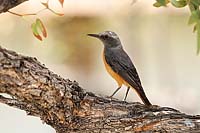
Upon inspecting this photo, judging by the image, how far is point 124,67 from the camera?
199 cm

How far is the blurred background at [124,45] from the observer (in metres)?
3.37

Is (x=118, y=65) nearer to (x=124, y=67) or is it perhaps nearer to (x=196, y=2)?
(x=124, y=67)

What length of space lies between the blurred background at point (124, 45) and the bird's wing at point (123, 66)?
115 centimetres

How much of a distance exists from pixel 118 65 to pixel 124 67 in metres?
0.05

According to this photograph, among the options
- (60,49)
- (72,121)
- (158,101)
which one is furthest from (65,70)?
(72,121)

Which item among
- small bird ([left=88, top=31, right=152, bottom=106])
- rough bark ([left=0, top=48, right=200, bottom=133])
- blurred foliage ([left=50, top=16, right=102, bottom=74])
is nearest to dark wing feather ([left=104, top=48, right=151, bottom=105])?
small bird ([left=88, top=31, right=152, bottom=106])

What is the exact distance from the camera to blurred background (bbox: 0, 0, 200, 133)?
11.1 ft

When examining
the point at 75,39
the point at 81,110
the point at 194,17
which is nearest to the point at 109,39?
the point at 81,110

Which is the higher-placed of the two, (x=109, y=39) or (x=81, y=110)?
(x=109, y=39)

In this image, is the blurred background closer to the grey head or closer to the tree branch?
the grey head

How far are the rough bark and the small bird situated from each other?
0.30m

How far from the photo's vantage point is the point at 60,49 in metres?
3.29

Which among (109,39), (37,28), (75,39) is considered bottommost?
(37,28)

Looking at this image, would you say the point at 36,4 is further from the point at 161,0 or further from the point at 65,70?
the point at 161,0
